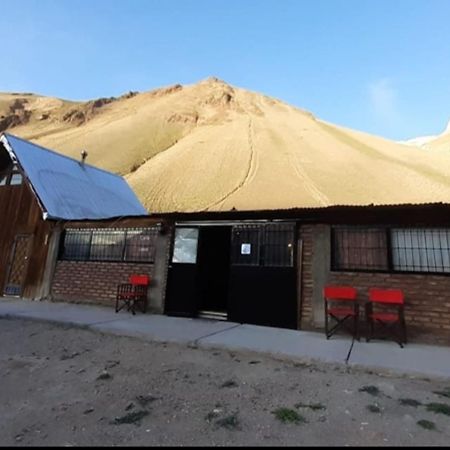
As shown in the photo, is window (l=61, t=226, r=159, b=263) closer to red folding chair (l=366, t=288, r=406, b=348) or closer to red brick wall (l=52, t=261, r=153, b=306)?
red brick wall (l=52, t=261, r=153, b=306)

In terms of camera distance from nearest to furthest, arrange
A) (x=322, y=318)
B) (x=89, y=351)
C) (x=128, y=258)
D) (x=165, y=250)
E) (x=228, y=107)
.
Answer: (x=89, y=351) < (x=322, y=318) < (x=165, y=250) < (x=128, y=258) < (x=228, y=107)

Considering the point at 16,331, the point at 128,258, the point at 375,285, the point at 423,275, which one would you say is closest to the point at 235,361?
the point at 375,285

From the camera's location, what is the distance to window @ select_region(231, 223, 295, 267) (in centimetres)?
725

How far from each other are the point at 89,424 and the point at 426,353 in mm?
4720

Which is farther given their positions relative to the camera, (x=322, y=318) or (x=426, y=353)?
(x=322, y=318)

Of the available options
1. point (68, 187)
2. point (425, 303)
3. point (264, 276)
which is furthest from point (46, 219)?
point (425, 303)

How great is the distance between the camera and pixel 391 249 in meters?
6.39

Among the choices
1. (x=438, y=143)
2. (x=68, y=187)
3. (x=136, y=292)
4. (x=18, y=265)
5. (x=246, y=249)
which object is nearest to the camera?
(x=246, y=249)

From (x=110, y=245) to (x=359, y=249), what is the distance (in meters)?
6.45

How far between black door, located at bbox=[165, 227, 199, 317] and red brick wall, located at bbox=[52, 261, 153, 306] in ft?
2.47

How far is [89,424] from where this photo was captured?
2807 mm

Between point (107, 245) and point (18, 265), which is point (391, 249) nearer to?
point (107, 245)

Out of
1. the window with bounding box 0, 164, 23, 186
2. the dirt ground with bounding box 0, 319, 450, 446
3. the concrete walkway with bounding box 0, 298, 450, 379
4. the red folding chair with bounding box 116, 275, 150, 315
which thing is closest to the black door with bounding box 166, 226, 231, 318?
the concrete walkway with bounding box 0, 298, 450, 379

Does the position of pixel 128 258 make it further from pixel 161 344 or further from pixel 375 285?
pixel 375 285
